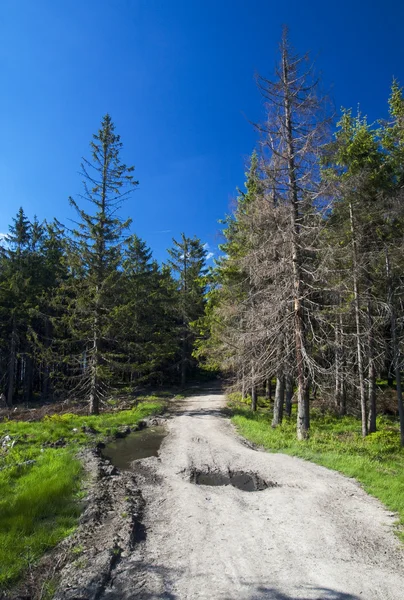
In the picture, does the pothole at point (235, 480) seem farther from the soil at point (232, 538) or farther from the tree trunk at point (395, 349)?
the tree trunk at point (395, 349)

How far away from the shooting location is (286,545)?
15.9 feet

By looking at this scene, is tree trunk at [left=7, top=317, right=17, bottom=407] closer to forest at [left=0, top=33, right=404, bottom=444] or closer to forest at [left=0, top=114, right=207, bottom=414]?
forest at [left=0, top=114, right=207, bottom=414]

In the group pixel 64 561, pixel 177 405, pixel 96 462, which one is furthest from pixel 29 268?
pixel 64 561

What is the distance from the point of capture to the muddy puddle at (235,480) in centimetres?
758

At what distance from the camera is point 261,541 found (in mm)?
4973

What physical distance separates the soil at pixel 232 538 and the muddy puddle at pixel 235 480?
0.02 meters

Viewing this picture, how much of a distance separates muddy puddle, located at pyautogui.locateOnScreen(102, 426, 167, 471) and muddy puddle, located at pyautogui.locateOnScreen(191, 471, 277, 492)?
2.18 meters

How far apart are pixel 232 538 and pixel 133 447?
764 cm

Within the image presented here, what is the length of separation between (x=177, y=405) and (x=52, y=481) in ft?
54.2

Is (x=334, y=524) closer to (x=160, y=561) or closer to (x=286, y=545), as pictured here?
(x=286, y=545)

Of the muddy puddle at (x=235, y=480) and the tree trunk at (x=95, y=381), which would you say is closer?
the muddy puddle at (x=235, y=480)

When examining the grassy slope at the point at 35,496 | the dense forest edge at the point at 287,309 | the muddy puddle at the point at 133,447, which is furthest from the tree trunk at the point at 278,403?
the grassy slope at the point at 35,496

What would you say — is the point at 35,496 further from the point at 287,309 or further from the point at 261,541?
the point at 287,309

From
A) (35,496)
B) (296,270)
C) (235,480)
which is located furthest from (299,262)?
(35,496)
